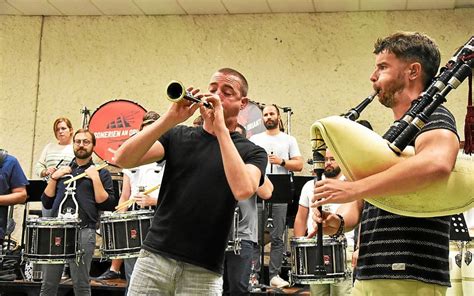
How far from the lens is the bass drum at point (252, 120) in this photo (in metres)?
8.32

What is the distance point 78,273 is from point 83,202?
693 mm

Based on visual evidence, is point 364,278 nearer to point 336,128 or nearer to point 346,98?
point 336,128

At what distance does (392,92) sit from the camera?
2.17 meters

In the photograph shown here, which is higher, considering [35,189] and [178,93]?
[178,93]

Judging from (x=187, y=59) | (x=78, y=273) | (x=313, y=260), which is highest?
(x=187, y=59)

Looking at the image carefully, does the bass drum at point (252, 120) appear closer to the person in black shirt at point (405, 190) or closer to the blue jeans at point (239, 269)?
the blue jeans at point (239, 269)

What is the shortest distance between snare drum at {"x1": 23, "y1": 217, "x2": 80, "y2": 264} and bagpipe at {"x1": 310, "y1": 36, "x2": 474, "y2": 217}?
4.37 metres

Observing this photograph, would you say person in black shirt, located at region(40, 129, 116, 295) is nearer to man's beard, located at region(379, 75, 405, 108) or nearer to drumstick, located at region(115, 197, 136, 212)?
drumstick, located at region(115, 197, 136, 212)

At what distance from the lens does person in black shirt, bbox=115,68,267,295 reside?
102 inches

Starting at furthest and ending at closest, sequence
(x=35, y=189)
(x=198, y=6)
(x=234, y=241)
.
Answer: (x=198, y=6) → (x=35, y=189) → (x=234, y=241)

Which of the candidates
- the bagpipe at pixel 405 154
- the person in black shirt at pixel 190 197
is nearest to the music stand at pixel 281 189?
the person in black shirt at pixel 190 197

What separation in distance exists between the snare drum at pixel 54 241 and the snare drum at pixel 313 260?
2.13 m

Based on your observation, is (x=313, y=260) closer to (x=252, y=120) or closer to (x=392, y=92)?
(x=392, y=92)

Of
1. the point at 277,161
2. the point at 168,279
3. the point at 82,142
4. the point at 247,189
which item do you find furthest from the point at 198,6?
the point at 168,279
